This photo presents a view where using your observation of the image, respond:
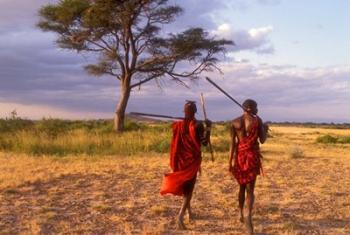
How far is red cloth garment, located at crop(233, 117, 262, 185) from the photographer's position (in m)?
8.25

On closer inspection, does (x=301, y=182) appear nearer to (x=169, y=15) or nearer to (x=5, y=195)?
(x=5, y=195)

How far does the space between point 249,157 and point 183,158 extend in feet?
3.18

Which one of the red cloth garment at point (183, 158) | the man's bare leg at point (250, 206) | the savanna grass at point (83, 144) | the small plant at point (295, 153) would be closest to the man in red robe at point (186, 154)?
the red cloth garment at point (183, 158)

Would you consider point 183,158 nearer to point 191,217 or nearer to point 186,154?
point 186,154

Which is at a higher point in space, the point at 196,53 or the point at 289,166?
the point at 196,53

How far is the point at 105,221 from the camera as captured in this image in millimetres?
9109

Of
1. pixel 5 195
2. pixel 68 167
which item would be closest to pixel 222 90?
pixel 5 195

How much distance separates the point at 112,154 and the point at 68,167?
13.7 feet

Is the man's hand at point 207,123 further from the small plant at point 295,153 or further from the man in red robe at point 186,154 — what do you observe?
the small plant at point 295,153

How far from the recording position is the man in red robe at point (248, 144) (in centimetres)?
826

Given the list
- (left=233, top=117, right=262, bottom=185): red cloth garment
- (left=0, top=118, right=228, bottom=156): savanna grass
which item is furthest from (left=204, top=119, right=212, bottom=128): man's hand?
(left=0, top=118, right=228, bottom=156): savanna grass

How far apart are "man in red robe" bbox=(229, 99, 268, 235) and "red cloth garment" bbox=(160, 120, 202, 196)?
61 cm

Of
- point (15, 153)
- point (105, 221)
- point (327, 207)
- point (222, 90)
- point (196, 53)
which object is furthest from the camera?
point (196, 53)

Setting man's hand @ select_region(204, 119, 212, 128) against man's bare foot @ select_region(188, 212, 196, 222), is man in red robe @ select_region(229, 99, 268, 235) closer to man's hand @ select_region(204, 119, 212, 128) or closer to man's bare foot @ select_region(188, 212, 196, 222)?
man's hand @ select_region(204, 119, 212, 128)
